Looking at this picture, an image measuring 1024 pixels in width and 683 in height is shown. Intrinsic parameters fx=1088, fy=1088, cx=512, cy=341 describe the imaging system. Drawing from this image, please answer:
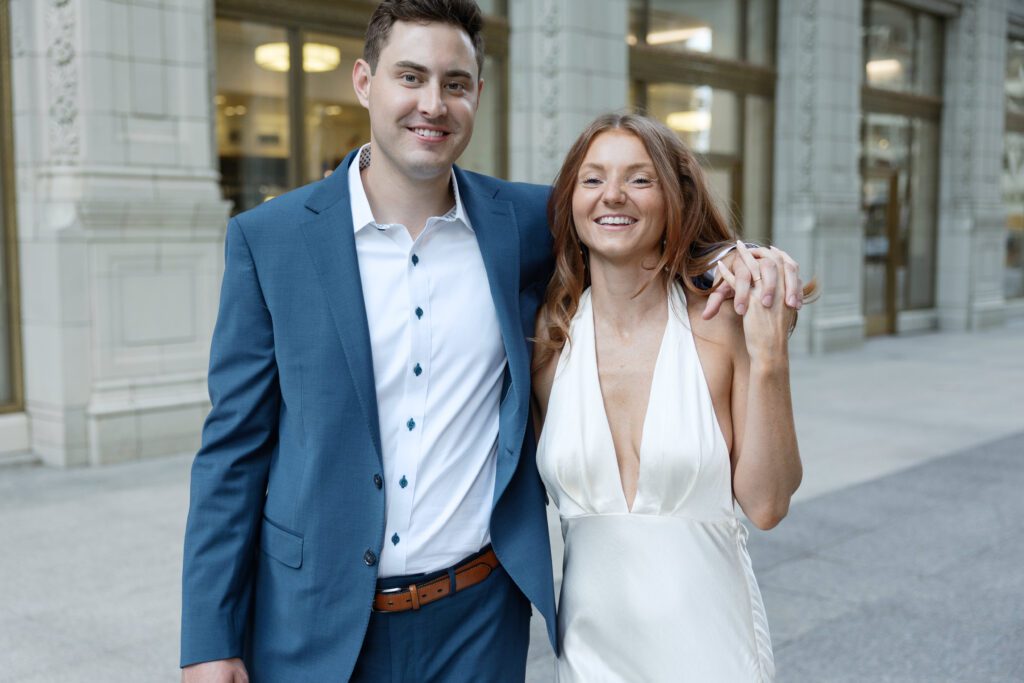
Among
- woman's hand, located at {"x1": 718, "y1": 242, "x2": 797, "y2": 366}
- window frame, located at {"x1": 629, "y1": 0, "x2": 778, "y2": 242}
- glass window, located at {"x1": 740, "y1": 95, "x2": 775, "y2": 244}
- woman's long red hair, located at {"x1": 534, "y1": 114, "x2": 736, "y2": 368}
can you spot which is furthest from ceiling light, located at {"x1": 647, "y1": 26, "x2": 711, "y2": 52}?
woman's hand, located at {"x1": 718, "y1": 242, "x2": 797, "y2": 366}

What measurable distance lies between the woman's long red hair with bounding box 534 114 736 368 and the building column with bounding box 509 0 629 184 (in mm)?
8873

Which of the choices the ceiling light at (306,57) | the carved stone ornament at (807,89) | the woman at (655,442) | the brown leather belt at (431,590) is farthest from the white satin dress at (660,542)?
the carved stone ornament at (807,89)

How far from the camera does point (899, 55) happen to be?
1788 cm

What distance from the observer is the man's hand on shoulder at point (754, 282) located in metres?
2.23

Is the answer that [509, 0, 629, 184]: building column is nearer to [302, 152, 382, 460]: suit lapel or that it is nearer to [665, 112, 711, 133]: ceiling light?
[665, 112, 711, 133]: ceiling light

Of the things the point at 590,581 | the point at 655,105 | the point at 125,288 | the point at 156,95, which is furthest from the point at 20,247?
the point at 655,105

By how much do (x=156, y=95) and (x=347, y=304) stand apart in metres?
6.69

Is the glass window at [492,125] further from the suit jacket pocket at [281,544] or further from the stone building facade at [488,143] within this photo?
the suit jacket pocket at [281,544]

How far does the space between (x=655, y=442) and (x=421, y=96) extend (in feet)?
2.96

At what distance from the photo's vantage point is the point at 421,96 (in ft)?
7.54

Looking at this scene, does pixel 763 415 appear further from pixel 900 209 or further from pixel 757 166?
pixel 900 209

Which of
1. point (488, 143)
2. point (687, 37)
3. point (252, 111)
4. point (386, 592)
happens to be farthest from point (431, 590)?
point (687, 37)

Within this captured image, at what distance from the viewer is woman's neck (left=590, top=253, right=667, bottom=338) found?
252cm

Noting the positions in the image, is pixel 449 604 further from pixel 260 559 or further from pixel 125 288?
pixel 125 288
